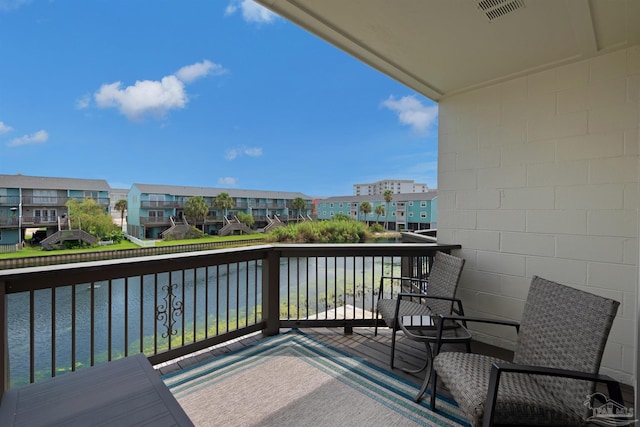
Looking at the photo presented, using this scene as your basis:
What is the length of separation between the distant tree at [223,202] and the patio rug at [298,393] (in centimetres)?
844

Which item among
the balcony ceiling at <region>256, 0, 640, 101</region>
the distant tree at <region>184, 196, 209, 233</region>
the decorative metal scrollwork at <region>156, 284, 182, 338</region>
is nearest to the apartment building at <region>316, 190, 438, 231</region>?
the balcony ceiling at <region>256, 0, 640, 101</region>

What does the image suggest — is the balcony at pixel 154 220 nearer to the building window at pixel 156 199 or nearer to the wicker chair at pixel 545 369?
the building window at pixel 156 199

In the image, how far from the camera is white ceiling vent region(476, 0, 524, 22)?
1.86m

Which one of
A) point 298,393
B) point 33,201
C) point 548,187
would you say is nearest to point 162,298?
point 298,393

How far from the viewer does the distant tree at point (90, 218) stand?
20.8 feet

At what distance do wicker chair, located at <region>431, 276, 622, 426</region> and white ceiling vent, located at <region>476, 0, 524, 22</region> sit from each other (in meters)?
1.82

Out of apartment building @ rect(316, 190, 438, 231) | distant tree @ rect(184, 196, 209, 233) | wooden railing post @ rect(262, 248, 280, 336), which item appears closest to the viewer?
wooden railing post @ rect(262, 248, 280, 336)

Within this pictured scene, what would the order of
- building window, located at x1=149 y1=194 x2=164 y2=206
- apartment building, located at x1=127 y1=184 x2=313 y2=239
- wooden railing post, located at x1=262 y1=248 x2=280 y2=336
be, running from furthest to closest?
1. building window, located at x1=149 y1=194 x2=164 y2=206
2. apartment building, located at x1=127 y1=184 x2=313 y2=239
3. wooden railing post, located at x1=262 y1=248 x2=280 y2=336

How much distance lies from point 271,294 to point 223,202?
840 centimetres

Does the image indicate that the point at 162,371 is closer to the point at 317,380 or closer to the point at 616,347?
the point at 317,380

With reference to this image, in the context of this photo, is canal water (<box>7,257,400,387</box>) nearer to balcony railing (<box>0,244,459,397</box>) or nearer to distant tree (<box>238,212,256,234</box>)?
balcony railing (<box>0,244,459,397</box>)

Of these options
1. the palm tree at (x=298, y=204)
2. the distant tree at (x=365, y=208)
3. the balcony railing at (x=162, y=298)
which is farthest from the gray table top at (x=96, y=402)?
the palm tree at (x=298, y=204)

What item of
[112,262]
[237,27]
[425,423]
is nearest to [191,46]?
[237,27]

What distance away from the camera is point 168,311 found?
251 centimetres
